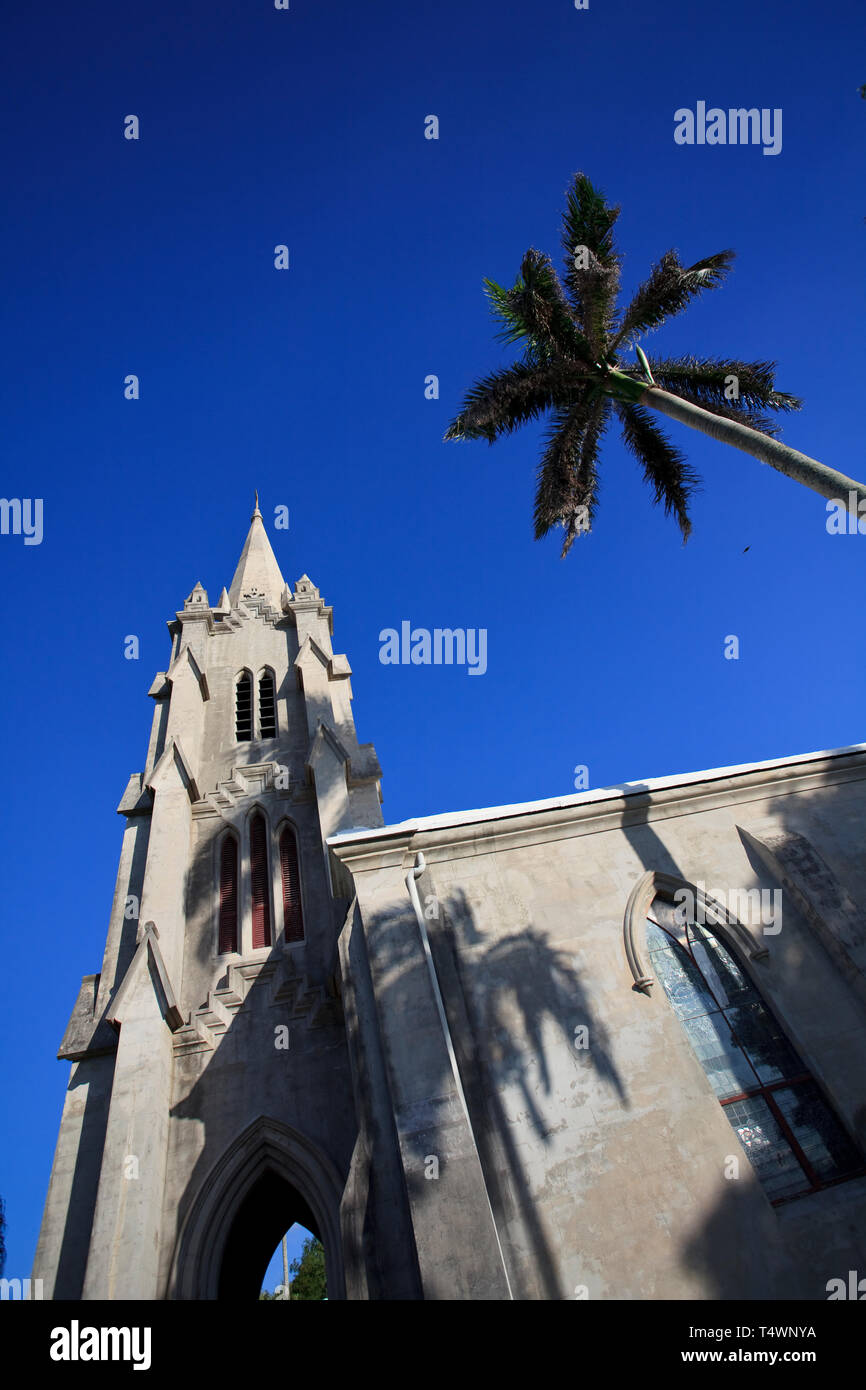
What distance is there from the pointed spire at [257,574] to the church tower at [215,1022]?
6786 mm

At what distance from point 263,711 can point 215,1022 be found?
977cm

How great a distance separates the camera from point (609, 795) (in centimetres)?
1355

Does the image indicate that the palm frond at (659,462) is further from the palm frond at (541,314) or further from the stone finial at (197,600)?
the stone finial at (197,600)

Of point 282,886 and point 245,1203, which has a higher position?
point 282,886

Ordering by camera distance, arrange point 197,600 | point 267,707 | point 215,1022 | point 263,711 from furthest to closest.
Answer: point 197,600
point 267,707
point 263,711
point 215,1022

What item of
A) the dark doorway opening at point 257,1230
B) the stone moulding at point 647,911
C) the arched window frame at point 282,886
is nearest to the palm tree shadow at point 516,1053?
the stone moulding at point 647,911

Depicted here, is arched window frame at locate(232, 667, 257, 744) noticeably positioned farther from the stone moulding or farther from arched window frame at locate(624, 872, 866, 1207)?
arched window frame at locate(624, 872, 866, 1207)

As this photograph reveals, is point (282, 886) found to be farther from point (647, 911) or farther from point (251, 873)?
point (647, 911)

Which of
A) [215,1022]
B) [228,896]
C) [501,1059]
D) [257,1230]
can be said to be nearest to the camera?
[501,1059]

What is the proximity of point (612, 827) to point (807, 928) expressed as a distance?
337 cm

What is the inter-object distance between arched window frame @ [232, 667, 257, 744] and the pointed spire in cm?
391

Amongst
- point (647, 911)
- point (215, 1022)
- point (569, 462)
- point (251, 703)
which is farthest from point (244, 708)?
point (647, 911)

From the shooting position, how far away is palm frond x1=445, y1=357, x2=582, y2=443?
573 inches

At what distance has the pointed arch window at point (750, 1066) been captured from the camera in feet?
33.9
